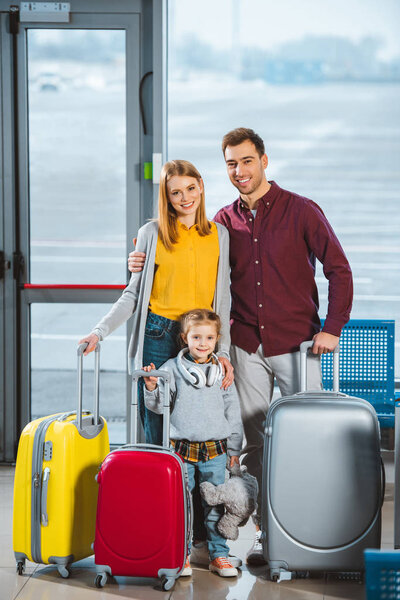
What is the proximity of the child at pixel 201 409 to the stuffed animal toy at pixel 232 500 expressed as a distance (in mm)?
49

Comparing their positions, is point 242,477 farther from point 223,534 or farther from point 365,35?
point 365,35

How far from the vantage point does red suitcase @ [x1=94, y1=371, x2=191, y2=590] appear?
2.57m

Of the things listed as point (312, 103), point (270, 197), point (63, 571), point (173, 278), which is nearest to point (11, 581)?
point (63, 571)

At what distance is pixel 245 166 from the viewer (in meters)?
2.92

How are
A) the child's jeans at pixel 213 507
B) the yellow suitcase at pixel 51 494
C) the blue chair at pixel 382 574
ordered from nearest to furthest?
the blue chair at pixel 382 574, the yellow suitcase at pixel 51 494, the child's jeans at pixel 213 507

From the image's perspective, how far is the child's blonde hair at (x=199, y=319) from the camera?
2.75 metres

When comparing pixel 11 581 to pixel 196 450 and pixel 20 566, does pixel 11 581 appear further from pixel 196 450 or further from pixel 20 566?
pixel 196 450

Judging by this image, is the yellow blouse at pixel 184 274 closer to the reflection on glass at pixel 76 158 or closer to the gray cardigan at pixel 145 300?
the gray cardigan at pixel 145 300

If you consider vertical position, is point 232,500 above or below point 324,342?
below

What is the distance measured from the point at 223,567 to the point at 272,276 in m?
1.07

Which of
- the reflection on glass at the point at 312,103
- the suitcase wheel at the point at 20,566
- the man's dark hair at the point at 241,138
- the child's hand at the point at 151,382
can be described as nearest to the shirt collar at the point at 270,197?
the man's dark hair at the point at 241,138

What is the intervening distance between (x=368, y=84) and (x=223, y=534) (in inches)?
99.9

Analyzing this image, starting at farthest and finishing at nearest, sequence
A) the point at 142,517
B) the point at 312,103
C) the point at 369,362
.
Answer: the point at 312,103
the point at 369,362
the point at 142,517

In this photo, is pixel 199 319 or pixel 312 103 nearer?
pixel 199 319
